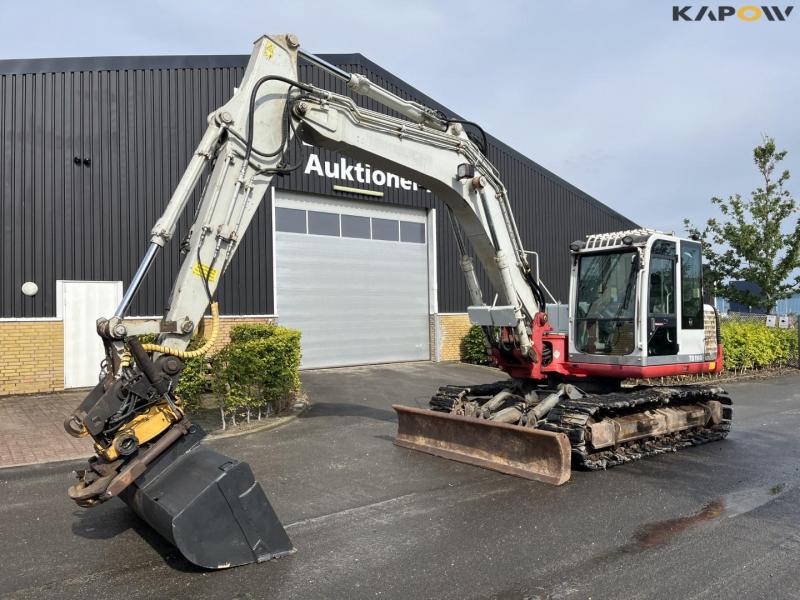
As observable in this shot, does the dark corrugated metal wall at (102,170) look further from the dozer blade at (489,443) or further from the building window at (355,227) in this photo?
the dozer blade at (489,443)

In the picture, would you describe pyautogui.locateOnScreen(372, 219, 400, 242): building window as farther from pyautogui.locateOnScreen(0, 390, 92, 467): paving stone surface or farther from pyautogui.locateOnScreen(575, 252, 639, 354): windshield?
pyautogui.locateOnScreen(575, 252, 639, 354): windshield

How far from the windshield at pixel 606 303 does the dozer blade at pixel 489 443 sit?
6.02 ft

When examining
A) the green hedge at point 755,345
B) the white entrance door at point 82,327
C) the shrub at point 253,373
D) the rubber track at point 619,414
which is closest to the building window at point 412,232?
the white entrance door at point 82,327

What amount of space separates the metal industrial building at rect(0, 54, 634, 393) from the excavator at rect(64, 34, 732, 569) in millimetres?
8297

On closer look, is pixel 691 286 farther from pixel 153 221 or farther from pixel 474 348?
pixel 153 221

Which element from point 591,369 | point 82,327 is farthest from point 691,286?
point 82,327

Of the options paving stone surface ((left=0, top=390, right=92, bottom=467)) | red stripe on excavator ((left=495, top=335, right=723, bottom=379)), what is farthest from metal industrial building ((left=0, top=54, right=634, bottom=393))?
red stripe on excavator ((left=495, top=335, right=723, bottom=379))

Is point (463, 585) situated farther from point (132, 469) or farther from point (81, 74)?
point (81, 74)

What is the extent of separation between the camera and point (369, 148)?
22.9 feet

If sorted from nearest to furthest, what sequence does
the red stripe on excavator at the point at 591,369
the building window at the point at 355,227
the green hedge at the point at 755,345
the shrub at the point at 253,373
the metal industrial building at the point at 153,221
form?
the red stripe on excavator at the point at 591,369 < the shrub at the point at 253,373 < the metal industrial building at the point at 153,221 < the building window at the point at 355,227 < the green hedge at the point at 755,345

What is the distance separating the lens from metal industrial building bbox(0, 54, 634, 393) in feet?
43.3

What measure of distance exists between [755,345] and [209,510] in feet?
63.0

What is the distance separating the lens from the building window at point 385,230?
18.3 meters

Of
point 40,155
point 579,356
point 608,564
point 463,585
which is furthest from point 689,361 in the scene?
point 40,155
